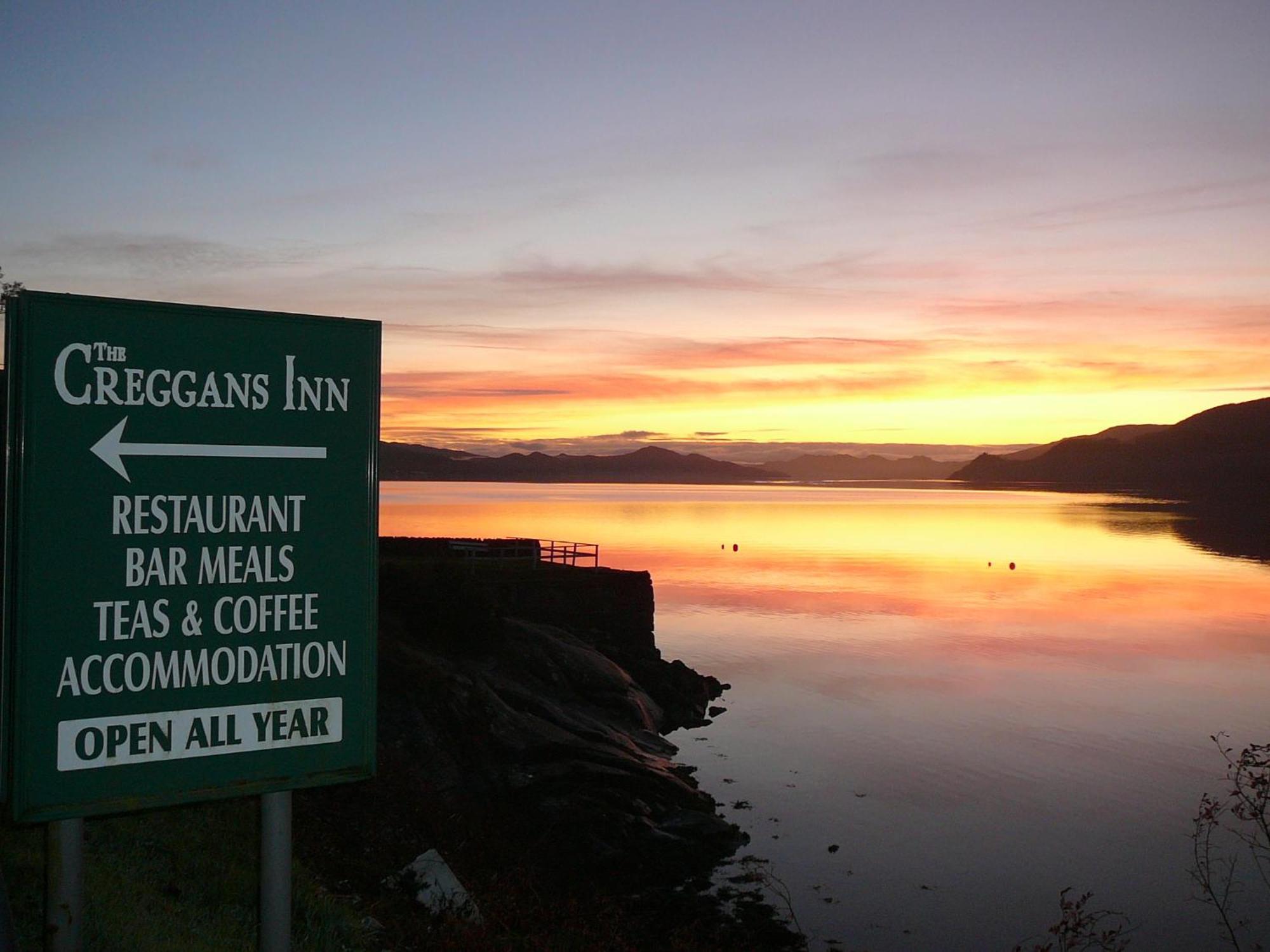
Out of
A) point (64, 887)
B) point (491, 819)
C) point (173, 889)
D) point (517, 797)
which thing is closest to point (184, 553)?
point (64, 887)

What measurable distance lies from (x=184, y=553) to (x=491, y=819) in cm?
2050

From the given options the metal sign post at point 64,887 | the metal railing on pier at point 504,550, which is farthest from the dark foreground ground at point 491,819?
the metal sign post at point 64,887

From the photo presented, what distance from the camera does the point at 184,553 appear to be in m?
4.97

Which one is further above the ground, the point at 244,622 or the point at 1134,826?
the point at 244,622

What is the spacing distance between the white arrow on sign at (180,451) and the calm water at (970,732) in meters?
21.5

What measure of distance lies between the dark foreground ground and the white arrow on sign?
431cm

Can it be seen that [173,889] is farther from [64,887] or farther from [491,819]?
[491,819]

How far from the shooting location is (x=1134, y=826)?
102 feet

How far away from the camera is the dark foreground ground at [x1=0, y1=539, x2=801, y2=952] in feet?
33.6

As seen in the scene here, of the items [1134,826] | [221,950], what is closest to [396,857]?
[221,950]

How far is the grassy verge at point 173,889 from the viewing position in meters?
7.79

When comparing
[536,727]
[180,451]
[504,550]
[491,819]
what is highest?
Answer: [180,451]

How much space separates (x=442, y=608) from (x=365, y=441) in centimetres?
2686

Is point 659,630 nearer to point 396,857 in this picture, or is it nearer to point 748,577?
point 748,577
